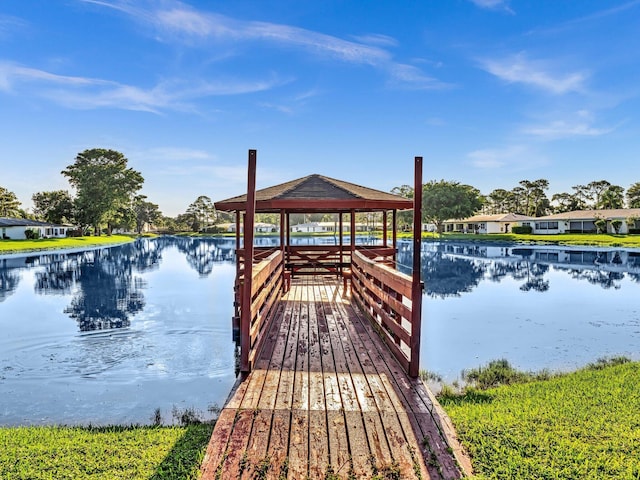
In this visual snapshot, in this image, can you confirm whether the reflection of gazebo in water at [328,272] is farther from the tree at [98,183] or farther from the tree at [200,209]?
the tree at [200,209]

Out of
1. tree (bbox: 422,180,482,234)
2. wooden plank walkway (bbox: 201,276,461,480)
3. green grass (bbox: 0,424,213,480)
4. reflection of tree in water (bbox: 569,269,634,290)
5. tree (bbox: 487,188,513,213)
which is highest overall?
tree (bbox: 487,188,513,213)

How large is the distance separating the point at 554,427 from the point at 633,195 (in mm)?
76296

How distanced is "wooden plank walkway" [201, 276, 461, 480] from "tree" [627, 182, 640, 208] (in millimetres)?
74696

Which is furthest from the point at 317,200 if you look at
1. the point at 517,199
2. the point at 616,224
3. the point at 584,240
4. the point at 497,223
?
the point at 517,199

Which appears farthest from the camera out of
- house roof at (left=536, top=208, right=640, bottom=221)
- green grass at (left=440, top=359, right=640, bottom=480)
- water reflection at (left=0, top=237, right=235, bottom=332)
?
house roof at (left=536, top=208, right=640, bottom=221)

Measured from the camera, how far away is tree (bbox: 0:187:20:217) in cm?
5984

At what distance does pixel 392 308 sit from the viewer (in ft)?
15.9

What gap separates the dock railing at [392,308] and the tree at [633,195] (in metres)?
72.6

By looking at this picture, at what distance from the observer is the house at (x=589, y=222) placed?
141ft

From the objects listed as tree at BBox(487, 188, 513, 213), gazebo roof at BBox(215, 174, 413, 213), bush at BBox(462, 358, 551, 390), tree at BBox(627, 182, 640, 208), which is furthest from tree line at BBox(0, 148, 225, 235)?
tree at BBox(627, 182, 640, 208)

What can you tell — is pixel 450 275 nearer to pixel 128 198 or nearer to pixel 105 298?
pixel 105 298

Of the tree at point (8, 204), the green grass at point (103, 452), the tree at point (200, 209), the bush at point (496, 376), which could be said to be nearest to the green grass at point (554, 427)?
the bush at point (496, 376)

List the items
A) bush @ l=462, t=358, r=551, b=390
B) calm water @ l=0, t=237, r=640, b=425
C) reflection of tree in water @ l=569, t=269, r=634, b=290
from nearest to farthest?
calm water @ l=0, t=237, r=640, b=425 < bush @ l=462, t=358, r=551, b=390 < reflection of tree in water @ l=569, t=269, r=634, b=290

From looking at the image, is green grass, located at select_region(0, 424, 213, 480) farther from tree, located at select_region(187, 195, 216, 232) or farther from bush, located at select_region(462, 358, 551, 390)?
tree, located at select_region(187, 195, 216, 232)
